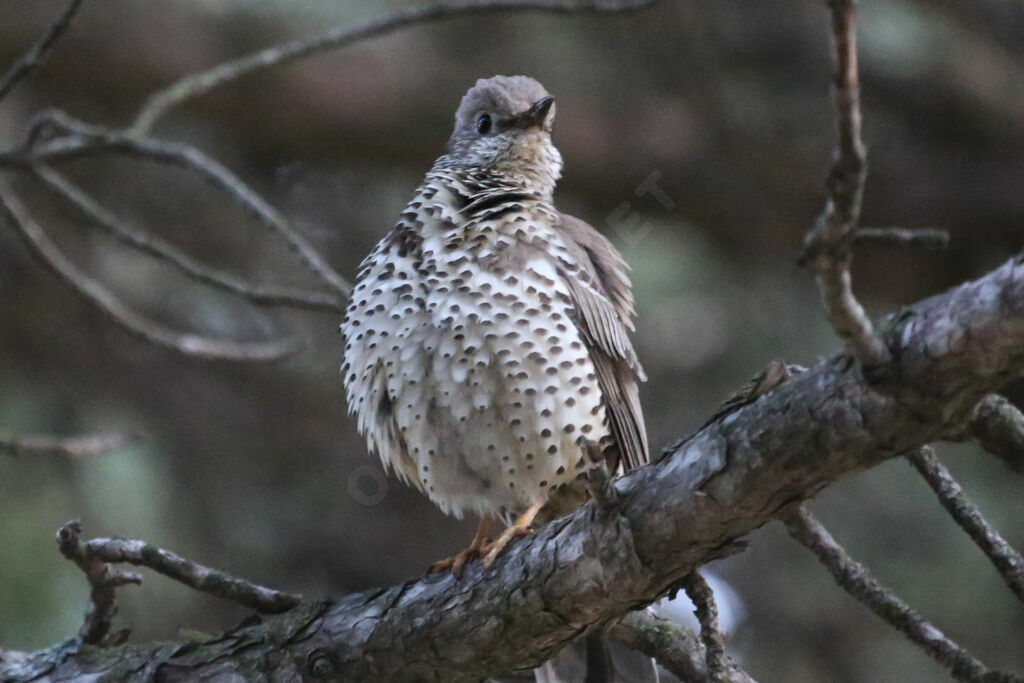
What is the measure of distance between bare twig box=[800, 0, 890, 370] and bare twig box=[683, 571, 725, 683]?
3.80 ft

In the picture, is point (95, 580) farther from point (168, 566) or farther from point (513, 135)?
point (513, 135)

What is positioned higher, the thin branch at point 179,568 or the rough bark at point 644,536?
the thin branch at point 179,568

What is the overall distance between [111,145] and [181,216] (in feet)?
11.1

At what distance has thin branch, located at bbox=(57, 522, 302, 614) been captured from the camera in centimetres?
368

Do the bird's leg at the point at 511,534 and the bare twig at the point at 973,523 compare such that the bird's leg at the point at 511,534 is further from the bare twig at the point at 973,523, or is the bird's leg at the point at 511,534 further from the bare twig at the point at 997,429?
the bare twig at the point at 997,429

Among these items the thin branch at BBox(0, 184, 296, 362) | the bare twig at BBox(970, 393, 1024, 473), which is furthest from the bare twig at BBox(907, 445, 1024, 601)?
the thin branch at BBox(0, 184, 296, 362)

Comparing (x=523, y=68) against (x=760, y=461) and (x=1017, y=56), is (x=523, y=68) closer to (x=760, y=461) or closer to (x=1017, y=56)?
(x=1017, y=56)

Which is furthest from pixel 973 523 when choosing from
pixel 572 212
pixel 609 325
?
pixel 572 212

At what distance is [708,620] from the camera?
3002mm

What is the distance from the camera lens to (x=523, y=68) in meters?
8.03

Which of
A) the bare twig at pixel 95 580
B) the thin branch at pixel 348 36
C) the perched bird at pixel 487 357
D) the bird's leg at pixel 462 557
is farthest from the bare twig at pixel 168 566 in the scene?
the thin branch at pixel 348 36

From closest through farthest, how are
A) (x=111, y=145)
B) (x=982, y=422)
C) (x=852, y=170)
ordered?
1. (x=852, y=170)
2. (x=982, y=422)
3. (x=111, y=145)

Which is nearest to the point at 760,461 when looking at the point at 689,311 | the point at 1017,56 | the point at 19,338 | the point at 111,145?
the point at 111,145

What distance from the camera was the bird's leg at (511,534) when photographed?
11.7 feet
